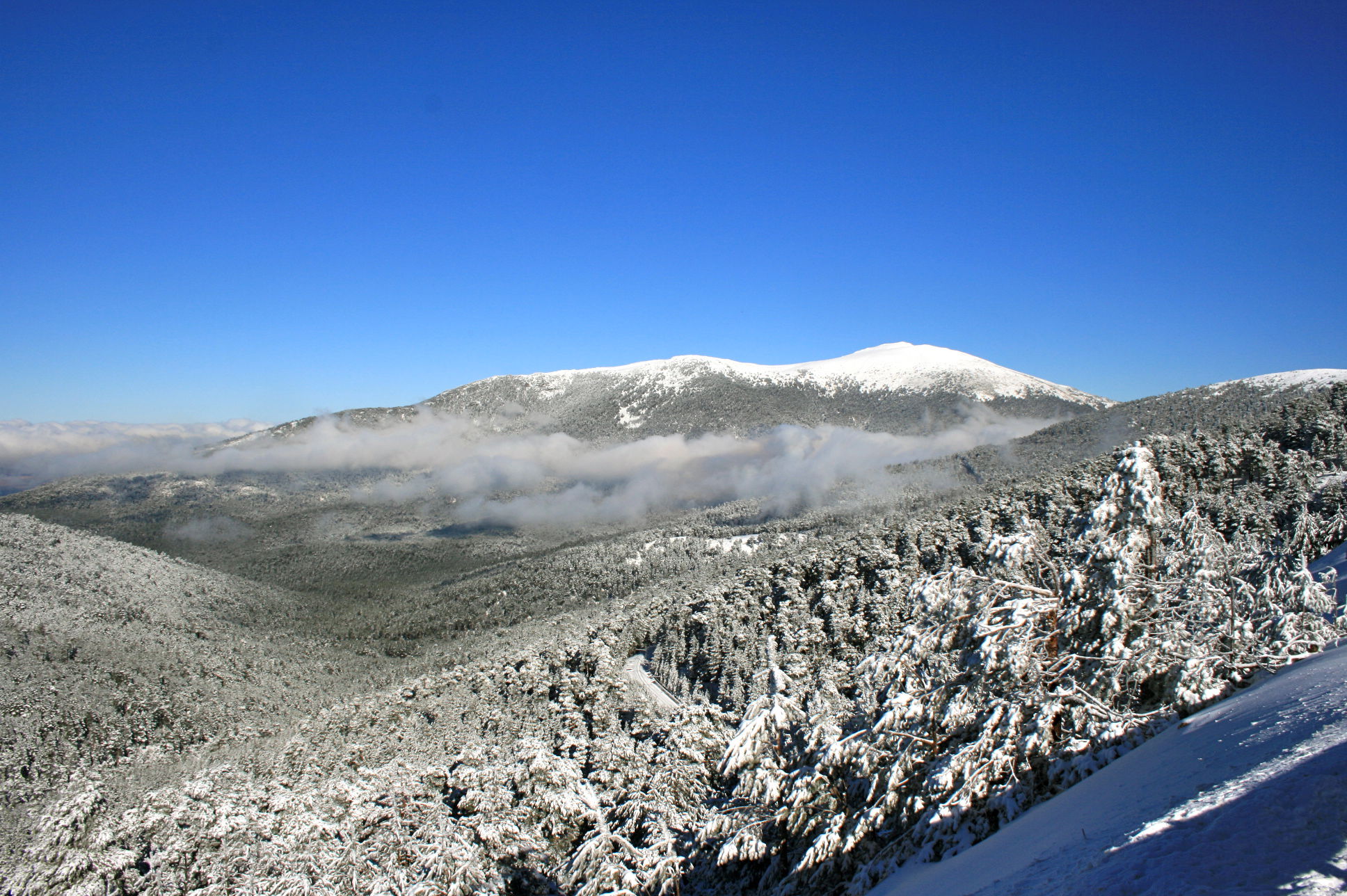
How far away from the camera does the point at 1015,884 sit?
362 inches

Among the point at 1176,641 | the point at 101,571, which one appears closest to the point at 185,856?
the point at 1176,641

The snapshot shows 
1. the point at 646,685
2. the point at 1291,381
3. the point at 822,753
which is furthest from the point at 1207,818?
the point at 1291,381

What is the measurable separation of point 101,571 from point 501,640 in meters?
95.0

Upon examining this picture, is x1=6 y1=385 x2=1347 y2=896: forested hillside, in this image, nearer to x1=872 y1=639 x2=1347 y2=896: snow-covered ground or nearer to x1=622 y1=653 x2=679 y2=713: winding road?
x1=872 y1=639 x2=1347 y2=896: snow-covered ground

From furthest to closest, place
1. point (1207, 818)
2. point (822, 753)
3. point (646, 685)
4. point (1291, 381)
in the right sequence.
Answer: point (1291, 381) → point (646, 685) → point (822, 753) → point (1207, 818)

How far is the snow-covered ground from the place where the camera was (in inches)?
273

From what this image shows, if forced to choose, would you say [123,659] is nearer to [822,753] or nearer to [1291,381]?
[822,753]

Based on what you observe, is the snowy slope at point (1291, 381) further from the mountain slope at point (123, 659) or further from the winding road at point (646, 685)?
the mountain slope at point (123, 659)

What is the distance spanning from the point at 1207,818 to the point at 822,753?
8.08 meters

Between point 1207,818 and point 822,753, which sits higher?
point 1207,818

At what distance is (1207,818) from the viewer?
8.12 metres

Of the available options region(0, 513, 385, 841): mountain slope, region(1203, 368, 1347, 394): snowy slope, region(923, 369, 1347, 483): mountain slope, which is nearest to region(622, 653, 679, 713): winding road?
region(0, 513, 385, 841): mountain slope

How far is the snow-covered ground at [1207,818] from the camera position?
22.7 ft

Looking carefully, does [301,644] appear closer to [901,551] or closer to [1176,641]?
[901,551]
